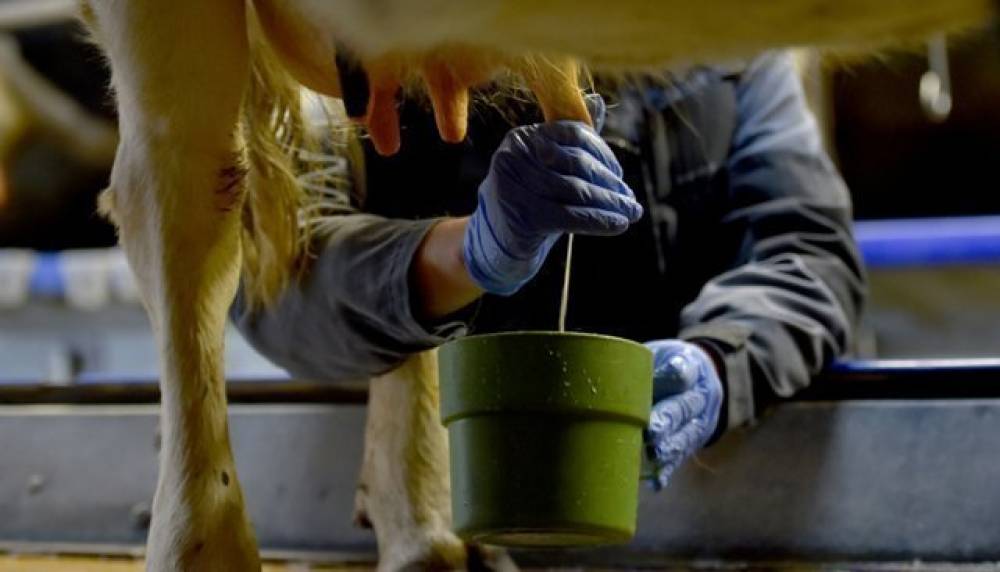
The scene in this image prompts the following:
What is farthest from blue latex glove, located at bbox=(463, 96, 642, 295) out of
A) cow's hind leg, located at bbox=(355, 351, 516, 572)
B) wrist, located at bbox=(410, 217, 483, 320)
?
cow's hind leg, located at bbox=(355, 351, 516, 572)

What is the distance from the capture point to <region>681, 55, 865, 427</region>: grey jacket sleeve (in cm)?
148

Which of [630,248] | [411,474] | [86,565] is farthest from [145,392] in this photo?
[630,248]

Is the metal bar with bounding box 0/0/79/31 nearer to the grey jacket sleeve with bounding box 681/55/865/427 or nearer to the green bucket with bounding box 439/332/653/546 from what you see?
the grey jacket sleeve with bounding box 681/55/865/427

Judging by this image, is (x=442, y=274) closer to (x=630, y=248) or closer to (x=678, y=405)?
(x=678, y=405)

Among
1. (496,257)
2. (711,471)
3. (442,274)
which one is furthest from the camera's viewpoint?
(711,471)

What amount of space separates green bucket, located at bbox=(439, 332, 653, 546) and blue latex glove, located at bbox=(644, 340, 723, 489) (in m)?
0.18

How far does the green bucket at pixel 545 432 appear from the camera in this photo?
1.01 m

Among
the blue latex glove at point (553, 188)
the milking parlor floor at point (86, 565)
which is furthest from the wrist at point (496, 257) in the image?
the milking parlor floor at point (86, 565)

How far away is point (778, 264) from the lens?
5.27 ft

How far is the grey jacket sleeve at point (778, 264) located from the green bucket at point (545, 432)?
406 millimetres

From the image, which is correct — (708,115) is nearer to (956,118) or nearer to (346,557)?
(346,557)

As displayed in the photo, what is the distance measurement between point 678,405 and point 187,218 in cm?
45

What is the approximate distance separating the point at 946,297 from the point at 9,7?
256 cm

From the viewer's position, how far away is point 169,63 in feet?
3.67
